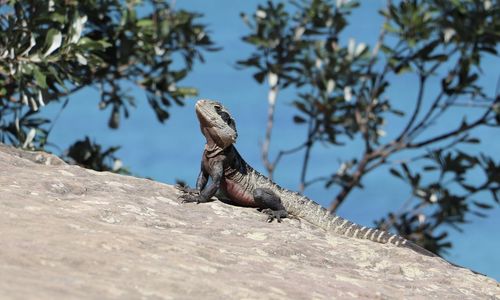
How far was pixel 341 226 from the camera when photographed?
25.0 ft

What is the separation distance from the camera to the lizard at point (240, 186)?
749cm

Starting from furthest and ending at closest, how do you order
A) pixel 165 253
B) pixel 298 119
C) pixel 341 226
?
pixel 298 119 < pixel 341 226 < pixel 165 253

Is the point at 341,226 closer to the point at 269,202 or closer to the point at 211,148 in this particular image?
the point at 269,202

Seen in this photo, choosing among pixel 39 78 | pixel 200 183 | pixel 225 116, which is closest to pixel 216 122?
pixel 225 116

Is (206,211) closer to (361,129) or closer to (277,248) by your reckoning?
(277,248)

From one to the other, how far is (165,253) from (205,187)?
8.90 ft

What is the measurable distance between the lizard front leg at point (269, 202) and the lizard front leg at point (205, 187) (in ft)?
1.29

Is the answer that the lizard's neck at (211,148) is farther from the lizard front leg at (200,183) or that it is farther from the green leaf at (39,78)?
the green leaf at (39,78)

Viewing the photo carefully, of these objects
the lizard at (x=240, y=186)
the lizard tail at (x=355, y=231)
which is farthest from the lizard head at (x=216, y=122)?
the lizard tail at (x=355, y=231)

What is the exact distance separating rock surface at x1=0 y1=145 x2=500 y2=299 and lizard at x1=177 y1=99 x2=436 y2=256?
2.00ft

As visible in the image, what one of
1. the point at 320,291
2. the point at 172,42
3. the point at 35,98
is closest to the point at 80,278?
the point at 320,291

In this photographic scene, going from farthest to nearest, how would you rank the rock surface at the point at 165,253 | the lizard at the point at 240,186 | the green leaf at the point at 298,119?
the green leaf at the point at 298,119, the lizard at the point at 240,186, the rock surface at the point at 165,253

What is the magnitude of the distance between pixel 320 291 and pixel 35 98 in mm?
6295

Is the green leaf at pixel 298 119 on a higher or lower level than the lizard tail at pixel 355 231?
higher
